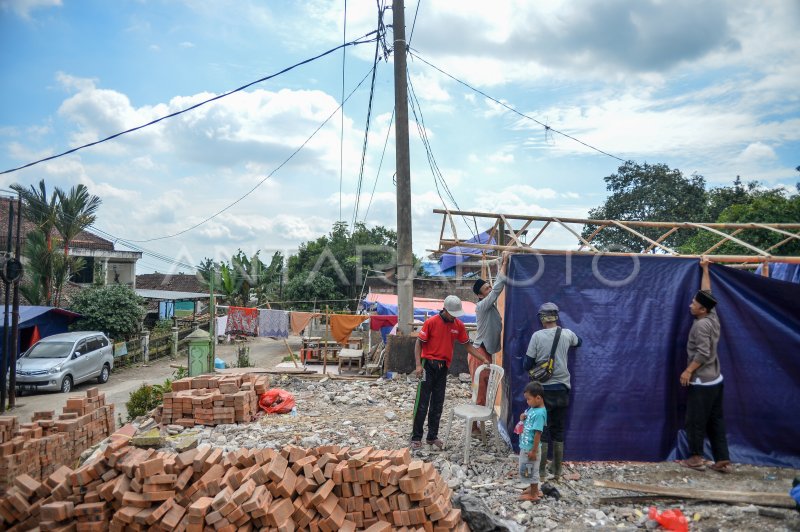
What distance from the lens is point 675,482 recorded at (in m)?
5.12

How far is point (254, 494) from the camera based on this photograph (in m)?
4.11

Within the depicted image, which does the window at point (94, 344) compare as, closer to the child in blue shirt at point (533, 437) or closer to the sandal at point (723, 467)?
the child in blue shirt at point (533, 437)

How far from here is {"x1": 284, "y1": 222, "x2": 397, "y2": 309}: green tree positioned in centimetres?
3241

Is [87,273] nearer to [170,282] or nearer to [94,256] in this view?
[94,256]

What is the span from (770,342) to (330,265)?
97.1ft

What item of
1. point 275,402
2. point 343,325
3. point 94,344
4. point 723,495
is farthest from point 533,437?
point 94,344

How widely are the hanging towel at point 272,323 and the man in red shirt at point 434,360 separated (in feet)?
35.4

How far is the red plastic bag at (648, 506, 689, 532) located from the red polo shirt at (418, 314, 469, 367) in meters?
2.52

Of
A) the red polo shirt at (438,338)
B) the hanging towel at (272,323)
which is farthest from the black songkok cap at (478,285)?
the hanging towel at (272,323)

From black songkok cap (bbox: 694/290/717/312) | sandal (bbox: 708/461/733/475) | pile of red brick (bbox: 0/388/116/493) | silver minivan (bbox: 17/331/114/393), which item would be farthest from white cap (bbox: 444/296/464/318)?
silver minivan (bbox: 17/331/114/393)

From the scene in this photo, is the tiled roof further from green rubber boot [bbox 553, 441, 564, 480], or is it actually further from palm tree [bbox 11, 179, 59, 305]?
green rubber boot [bbox 553, 441, 564, 480]

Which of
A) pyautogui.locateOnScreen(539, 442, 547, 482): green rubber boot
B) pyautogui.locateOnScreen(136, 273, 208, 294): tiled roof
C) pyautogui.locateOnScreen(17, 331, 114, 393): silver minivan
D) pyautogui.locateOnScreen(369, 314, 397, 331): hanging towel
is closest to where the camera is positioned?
pyautogui.locateOnScreen(539, 442, 547, 482): green rubber boot

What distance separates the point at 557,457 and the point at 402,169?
7.15 metres

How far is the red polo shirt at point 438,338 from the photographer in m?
6.04
